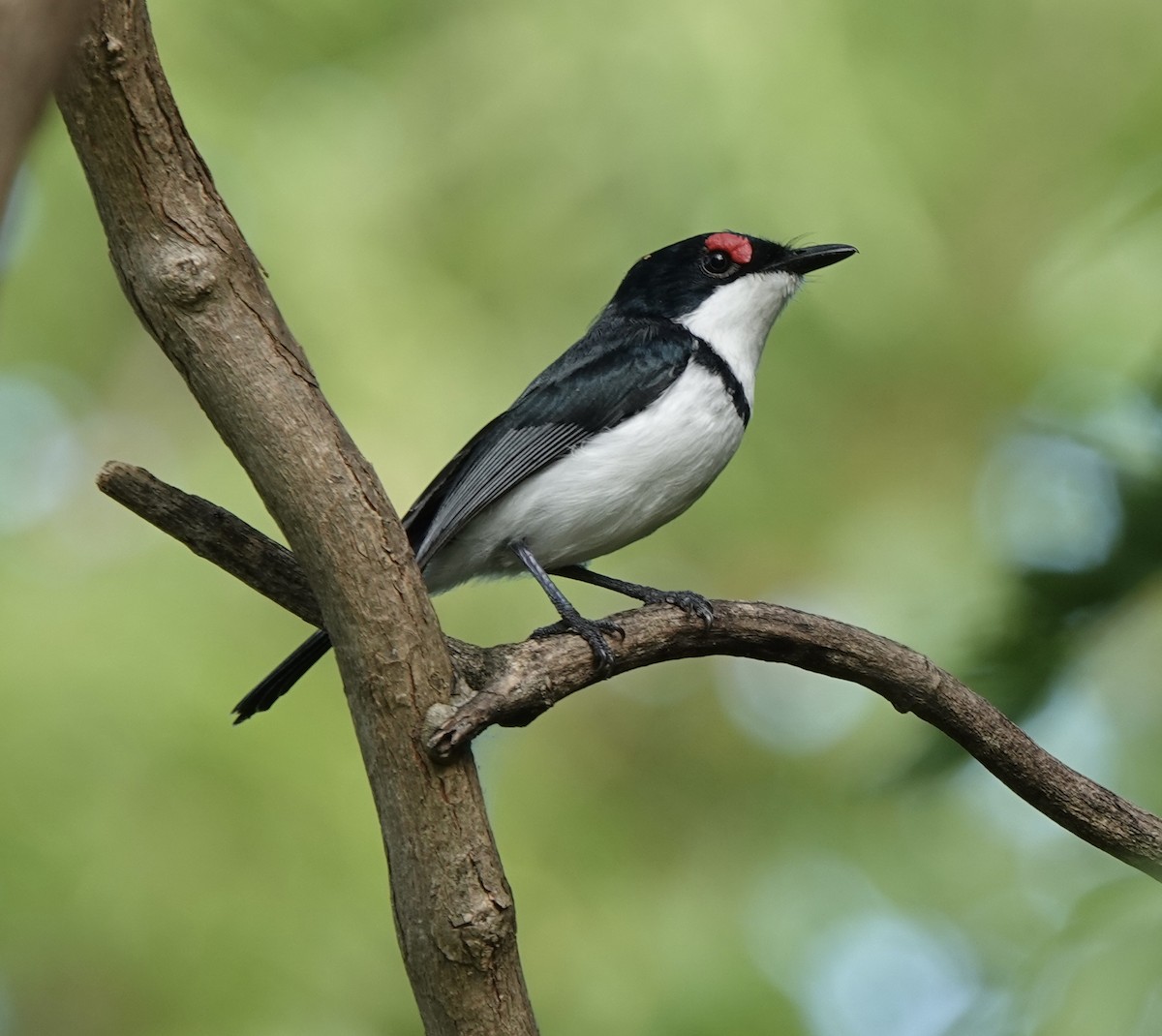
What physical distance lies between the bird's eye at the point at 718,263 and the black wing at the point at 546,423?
0.38 m

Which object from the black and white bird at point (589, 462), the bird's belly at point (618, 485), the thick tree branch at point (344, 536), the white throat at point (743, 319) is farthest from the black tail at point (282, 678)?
the white throat at point (743, 319)

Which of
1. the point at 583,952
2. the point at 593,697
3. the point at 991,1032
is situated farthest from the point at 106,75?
the point at 593,697

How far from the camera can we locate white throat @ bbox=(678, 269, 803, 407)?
4.01 meters

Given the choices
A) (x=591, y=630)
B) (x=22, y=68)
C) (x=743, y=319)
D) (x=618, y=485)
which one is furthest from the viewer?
(x=743, y=319)

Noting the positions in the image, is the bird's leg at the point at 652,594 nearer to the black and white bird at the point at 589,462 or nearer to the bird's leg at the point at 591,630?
the black and white bird at the point at 589,462

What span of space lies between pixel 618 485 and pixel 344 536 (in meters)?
1.30

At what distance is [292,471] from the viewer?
2.38m

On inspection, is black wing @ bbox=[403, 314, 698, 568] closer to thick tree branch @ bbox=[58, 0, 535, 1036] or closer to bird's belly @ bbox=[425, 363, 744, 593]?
bird's belly @ bbox=[425, 363, 744, 593]

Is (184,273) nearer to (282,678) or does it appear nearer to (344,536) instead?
(344,536)

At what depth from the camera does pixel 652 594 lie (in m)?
3.70

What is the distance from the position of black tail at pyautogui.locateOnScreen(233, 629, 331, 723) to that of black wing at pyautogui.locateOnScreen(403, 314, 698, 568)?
372mm

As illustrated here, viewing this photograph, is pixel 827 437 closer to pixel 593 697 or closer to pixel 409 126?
pixel 593 697

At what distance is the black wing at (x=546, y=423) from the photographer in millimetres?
3557

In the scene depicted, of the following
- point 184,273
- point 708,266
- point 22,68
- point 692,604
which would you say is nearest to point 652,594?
point 692,604
